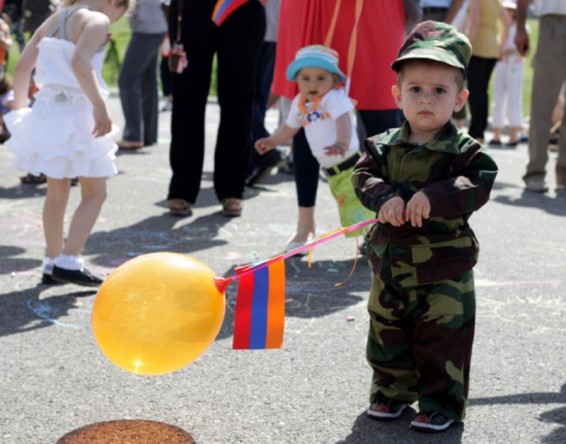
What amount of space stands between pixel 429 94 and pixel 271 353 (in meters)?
1.31

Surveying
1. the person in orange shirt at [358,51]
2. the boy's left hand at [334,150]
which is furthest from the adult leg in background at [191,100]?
the boy's left hand at [334,150]

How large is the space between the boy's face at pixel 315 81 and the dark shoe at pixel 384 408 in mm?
2476

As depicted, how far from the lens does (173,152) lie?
23.4 feet

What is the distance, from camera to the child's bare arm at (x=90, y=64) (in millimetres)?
5012

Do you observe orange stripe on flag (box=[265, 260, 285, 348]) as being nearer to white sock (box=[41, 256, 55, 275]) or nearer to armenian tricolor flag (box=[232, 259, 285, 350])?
armenian tricolor flag (box=[232, 259, 285, 350])

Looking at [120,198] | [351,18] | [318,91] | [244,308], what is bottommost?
[120,198]

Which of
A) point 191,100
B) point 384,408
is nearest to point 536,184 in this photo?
point 191,100

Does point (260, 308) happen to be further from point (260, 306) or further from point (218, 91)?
point (218, 91)

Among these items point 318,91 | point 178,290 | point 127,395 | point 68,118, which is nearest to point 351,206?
point 318,91

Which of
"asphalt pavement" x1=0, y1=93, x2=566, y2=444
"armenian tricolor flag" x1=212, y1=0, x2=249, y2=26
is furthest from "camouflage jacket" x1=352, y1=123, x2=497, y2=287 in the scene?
"armenian tricolor flag" x1=212, y1=0, x2=249, y2=26

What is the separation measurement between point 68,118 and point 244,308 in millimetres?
2112

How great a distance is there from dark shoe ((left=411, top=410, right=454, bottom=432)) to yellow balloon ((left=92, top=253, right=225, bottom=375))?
717 mm

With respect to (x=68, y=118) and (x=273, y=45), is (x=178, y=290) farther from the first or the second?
(x=273, y=45)

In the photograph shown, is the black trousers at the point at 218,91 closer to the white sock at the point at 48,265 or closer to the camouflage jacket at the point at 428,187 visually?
the white sock at the point at 48,265
